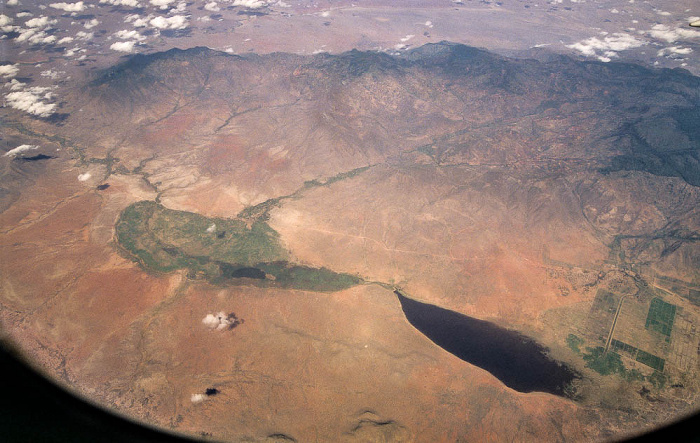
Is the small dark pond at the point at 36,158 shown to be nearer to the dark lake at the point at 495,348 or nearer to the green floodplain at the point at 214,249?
the green floodplain at the point at 214,249

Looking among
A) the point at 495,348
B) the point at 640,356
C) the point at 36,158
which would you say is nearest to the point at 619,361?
the point at 640,356

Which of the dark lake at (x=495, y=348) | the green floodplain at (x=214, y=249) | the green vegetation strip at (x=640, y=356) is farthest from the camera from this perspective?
the green floodplain at (x=214, y=249)

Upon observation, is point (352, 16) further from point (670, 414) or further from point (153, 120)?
point (670, 414)

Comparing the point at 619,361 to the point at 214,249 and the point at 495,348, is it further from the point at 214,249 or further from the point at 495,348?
the point at 214,249

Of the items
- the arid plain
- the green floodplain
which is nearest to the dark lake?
the arid plain

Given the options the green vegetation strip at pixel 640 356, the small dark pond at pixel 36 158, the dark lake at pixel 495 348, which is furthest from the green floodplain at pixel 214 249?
the green vegetation strip at pixel 640 356

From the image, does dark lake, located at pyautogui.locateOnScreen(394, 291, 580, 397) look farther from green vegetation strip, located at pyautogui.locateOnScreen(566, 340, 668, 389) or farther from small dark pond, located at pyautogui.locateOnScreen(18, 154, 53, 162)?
small dark pond, located at pyautogui.locateOnScreen(18, 154, 53, 162)
